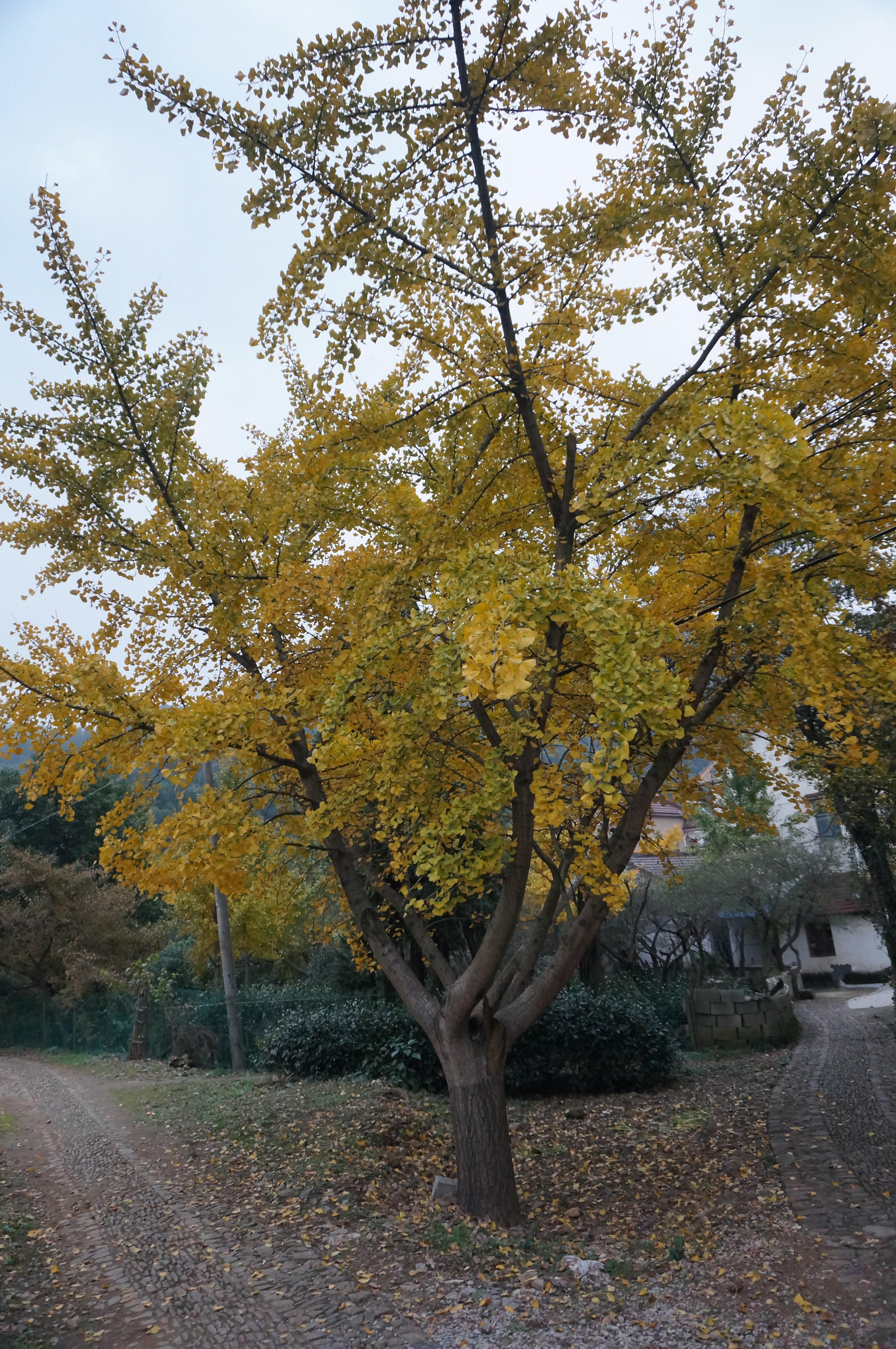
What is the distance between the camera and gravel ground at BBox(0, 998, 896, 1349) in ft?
13.4

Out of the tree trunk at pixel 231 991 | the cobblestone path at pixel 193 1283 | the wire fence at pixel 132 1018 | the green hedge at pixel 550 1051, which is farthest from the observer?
the wire fence at pixel 132 1018

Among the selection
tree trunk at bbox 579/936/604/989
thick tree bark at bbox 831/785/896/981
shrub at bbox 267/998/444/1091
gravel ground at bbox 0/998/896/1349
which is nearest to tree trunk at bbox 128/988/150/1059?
shrub at bbox 267/998/444/1091

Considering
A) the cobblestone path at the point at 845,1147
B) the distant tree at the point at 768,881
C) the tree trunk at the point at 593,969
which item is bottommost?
the cobblestone path at the point at 845,1147

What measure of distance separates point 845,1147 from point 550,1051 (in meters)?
4.19

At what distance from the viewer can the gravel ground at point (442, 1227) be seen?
13.4ft

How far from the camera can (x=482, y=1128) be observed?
559cm

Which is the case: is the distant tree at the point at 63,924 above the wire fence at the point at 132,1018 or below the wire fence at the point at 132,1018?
above

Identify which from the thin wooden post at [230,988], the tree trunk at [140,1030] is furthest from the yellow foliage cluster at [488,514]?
the tree trunk at [140,1030]

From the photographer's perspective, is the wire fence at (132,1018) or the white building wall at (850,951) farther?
the white building wall at (850,951)

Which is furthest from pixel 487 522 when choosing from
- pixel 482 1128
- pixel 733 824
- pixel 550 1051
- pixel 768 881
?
pixel 768 881

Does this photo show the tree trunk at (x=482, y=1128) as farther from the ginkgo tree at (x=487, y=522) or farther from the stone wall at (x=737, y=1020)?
Result: the stone wall at (x=737, y=1020)

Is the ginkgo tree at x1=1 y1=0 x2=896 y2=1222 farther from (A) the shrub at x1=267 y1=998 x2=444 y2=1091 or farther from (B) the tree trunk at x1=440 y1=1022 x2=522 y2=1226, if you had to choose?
(A) the shrub at x1=267 y1=998 x2=444 y2=1091

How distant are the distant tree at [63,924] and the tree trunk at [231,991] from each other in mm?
6219

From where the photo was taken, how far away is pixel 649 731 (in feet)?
19.5
